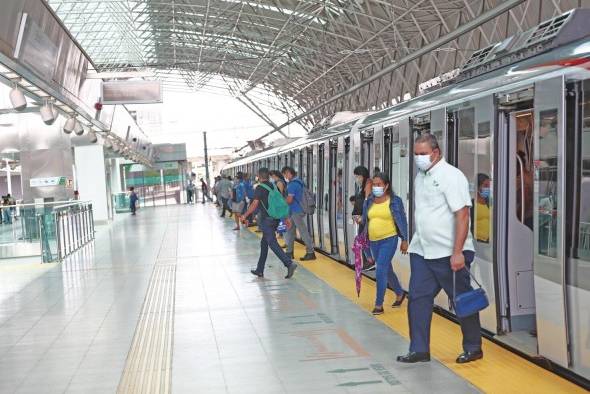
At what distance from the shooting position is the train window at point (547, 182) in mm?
5348

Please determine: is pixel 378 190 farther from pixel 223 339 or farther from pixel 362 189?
pixel 223 339

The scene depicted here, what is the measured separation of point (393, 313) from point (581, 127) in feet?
12.6

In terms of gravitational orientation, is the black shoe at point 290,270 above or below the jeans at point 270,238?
below

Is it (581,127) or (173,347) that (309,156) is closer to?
(173,347)

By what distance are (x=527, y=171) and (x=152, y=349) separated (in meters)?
3.72

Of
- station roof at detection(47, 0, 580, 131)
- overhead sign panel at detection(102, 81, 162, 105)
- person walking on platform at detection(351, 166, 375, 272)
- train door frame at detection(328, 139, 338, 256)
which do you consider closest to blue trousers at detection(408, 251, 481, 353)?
person walking on platform at detection(351, 166, 375, 272)

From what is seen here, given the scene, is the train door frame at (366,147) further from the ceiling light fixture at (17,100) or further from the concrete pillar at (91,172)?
the concrete pillar at (91,172)

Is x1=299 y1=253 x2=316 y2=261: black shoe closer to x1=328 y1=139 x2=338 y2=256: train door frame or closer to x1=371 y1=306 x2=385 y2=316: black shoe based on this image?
x1=328 y1=139 x2=338 y2=256: train door frame

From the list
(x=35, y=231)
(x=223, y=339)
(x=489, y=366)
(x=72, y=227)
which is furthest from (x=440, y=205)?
(x=72, y=227)

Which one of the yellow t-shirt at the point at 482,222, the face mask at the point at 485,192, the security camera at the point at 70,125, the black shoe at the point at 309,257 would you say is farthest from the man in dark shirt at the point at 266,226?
the security camera at the point at 70,125

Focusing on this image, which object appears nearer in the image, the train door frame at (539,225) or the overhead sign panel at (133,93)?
the train door frame at (539,225)

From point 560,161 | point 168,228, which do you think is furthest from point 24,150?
point 560,161

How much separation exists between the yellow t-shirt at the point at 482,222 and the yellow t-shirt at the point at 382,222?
1590mm

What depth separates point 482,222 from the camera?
6.71 meters
